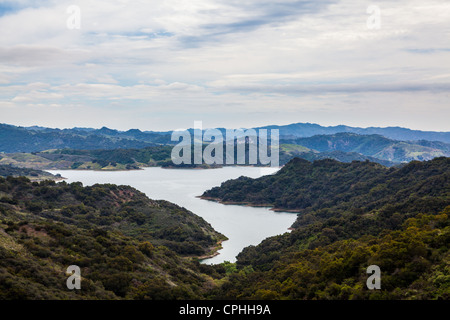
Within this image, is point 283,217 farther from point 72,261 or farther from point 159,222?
point 72,261

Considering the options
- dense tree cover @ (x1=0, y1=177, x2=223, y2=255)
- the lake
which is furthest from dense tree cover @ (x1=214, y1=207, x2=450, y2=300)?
dense tree cover @ (x1=0, y1=177, x2=223, y2=255)

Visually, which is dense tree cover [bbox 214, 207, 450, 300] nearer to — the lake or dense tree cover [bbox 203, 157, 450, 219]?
the lake

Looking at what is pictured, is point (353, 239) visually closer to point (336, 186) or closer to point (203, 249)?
point (203, 249)

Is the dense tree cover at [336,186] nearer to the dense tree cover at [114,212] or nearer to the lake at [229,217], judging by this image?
the lake at [229,217]

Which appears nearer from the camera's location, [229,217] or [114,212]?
[114,212]

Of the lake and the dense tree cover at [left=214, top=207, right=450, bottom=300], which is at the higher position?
the dense tree cover at [left=214, top=207, right=450, bottom=300]

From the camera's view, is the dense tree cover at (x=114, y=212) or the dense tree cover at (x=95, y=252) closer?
the dense tree cover at (x=95, y=252)

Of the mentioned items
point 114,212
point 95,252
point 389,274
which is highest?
point 389,274

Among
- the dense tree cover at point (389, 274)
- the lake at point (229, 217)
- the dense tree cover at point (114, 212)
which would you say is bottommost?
the lake at point (229, 217)

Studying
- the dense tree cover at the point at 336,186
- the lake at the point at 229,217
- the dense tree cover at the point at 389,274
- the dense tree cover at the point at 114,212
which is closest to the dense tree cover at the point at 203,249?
the dense tree cover at the point at 389,274

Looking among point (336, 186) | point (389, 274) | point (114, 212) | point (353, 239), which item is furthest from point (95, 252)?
point (336, 186)
